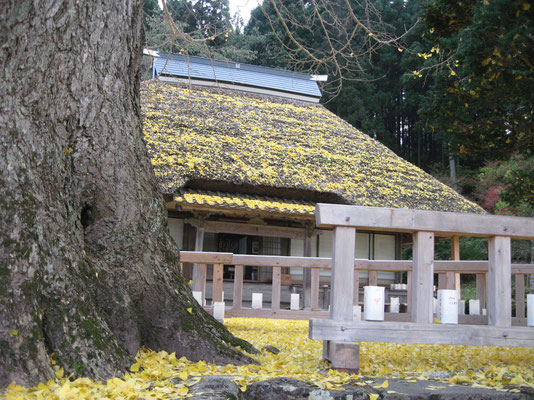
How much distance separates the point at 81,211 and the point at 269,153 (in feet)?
30.0

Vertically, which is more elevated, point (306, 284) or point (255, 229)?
point (255, 229)

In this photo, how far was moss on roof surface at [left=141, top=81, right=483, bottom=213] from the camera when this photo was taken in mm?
11164

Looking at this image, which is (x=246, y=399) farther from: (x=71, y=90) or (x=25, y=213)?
(x=71, y=90)

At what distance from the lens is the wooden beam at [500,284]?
3.73 m

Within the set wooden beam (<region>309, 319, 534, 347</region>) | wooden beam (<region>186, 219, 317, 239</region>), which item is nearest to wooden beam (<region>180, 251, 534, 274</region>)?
wooden beam (<region>309, 319, 534, 347</region>)

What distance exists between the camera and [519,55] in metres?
3.08

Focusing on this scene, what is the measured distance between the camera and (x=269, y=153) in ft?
40.8

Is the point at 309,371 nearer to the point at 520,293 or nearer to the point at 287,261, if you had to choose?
the point at 287,261

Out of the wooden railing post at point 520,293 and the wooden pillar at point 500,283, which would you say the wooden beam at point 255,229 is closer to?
the wooden railing post at point 520,293

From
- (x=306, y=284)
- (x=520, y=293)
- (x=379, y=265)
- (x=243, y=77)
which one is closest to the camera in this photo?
(x=520, y=293)

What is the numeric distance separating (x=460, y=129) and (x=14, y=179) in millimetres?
3074

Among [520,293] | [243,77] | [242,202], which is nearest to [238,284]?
[520,293]

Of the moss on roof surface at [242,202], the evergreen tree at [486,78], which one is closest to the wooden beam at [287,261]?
the evergreen tree at [486,78]

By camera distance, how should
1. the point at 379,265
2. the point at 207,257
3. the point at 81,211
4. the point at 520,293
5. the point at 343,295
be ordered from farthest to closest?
the point at 379,265, the point at 520,293, the point at 207,257, the point at 343,295, the point at 81,211
